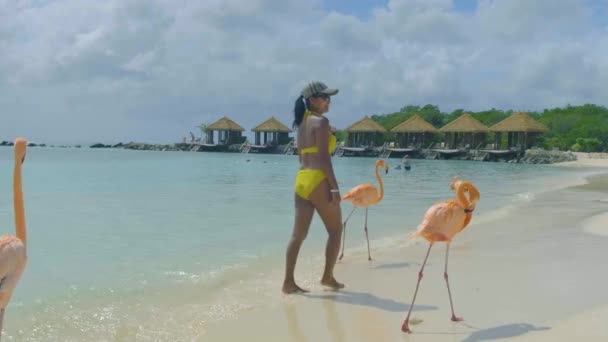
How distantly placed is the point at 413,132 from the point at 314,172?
2232 inches

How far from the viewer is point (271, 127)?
6788 cm

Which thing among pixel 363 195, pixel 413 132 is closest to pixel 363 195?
pixel 363 195

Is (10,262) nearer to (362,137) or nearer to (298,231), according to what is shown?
(298,231)

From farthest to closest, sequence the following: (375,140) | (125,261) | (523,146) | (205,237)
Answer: (375,140) < (523,146) < (205,237) < (125,261)

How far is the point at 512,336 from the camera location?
12.6 feet

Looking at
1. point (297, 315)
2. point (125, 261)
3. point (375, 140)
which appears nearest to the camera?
point (297, 315)

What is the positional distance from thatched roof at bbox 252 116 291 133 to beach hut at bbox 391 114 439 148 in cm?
1379

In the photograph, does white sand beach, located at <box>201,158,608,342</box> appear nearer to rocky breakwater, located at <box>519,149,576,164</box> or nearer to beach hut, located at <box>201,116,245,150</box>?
rocky breakwater, located at <box>519,149,576,164</box>

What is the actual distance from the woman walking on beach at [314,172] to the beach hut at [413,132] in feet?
174

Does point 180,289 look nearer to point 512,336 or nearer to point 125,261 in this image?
point 125,261

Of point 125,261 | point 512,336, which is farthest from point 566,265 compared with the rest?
point 125,261

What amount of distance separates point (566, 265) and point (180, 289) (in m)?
4.19

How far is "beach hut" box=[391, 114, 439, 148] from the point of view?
188 ft

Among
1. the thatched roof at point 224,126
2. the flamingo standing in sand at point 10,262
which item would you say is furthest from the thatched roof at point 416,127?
the flamingo standing in sand at point 10,262
